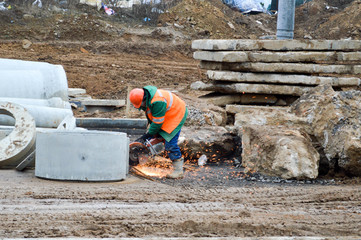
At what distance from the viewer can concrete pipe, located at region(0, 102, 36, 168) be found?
24.3ft

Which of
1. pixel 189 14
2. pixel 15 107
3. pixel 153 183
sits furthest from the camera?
pixel 189 14

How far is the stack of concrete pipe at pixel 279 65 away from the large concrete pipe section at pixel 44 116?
481 centimetres

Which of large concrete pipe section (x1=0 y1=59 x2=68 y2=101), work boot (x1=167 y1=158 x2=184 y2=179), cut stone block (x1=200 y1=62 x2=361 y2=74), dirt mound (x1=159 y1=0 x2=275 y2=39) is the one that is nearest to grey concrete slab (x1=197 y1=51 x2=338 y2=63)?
cut stone block (x1=200 y1=62 x2=361 y2=74)

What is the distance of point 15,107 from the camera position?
25.7 feet

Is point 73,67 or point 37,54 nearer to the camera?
point 73,67

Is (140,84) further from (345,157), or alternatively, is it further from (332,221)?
(332,221)

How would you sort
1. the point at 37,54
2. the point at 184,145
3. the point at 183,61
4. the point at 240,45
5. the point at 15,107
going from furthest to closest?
1. the point at 183,61
2. the point at 37,54
3. the point at 240,45
4. the point at 184,145
5. the point at 15,107

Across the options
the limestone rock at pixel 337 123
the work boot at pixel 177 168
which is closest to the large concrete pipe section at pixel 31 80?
the work boot at pixel 177 168

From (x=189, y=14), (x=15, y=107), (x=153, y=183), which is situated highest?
A: (x=189, y=14)

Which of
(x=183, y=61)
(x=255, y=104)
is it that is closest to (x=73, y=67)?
(x=183, y=61)

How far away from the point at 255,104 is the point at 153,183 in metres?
6.37

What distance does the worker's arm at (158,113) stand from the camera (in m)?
7.54

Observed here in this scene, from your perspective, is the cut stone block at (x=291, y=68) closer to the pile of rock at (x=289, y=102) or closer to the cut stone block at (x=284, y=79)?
the pile of rock at (x=289, y=102)

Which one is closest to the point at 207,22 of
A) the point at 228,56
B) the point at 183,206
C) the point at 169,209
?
the point at 228,56
